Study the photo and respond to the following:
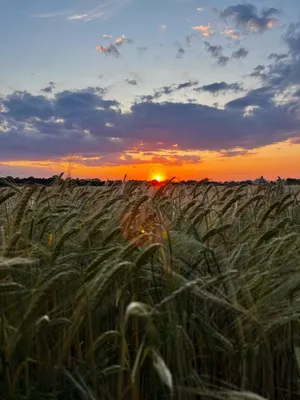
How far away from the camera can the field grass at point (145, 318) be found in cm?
165

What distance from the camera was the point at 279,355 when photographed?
2.57 m

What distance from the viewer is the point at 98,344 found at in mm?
1845

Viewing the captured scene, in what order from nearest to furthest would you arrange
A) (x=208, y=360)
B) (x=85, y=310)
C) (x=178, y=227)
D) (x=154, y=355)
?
(x=154, y=355)
(x=85, y=310)
(x=208, y=360)
(x=178, y=227)

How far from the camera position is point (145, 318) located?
158 centimetres

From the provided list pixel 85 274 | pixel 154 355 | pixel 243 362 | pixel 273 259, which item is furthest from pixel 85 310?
pixel 273 259

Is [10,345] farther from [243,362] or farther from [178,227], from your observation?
[178,227]

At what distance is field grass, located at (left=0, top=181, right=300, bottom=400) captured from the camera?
165 centimetres

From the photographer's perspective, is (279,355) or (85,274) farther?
(279,355)

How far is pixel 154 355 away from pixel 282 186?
5043mm

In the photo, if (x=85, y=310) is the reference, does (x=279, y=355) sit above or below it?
below

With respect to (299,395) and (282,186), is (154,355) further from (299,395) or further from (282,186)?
(282,186)

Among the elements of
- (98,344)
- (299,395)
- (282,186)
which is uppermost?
(282,186)

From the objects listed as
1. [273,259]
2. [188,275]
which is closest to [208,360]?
[188,275]

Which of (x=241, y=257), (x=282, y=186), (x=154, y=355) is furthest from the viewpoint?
(x=282, y=186)
